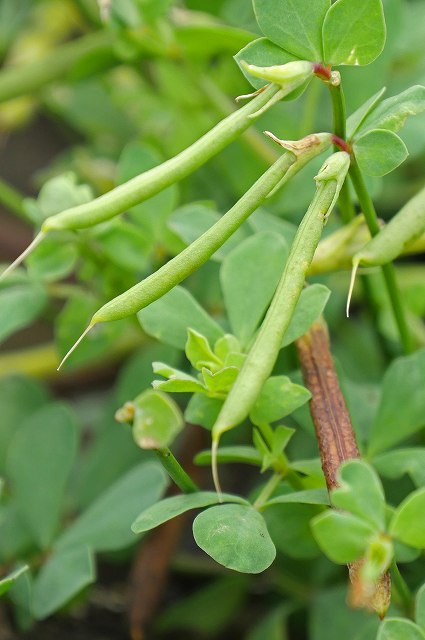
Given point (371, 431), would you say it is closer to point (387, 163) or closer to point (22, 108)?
point (387, 163)

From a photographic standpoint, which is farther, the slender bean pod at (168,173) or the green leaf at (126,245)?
the green leaf at (126,245)

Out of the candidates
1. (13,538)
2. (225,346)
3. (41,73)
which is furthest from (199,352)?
(41,73)

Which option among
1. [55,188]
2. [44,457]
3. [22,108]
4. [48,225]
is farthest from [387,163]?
[22,108]

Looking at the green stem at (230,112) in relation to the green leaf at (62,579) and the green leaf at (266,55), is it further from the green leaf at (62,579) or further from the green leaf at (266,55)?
the green leaf at (62,579)

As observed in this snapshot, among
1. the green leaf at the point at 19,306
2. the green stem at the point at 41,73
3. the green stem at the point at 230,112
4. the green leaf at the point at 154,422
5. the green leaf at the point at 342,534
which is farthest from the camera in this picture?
the green stem at the point at 41,73

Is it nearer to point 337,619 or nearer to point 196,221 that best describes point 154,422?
point 196,221

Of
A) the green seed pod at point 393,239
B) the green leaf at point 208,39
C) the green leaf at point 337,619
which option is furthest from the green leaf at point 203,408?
the green leaf at point 208,39

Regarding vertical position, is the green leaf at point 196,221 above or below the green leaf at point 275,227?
above
